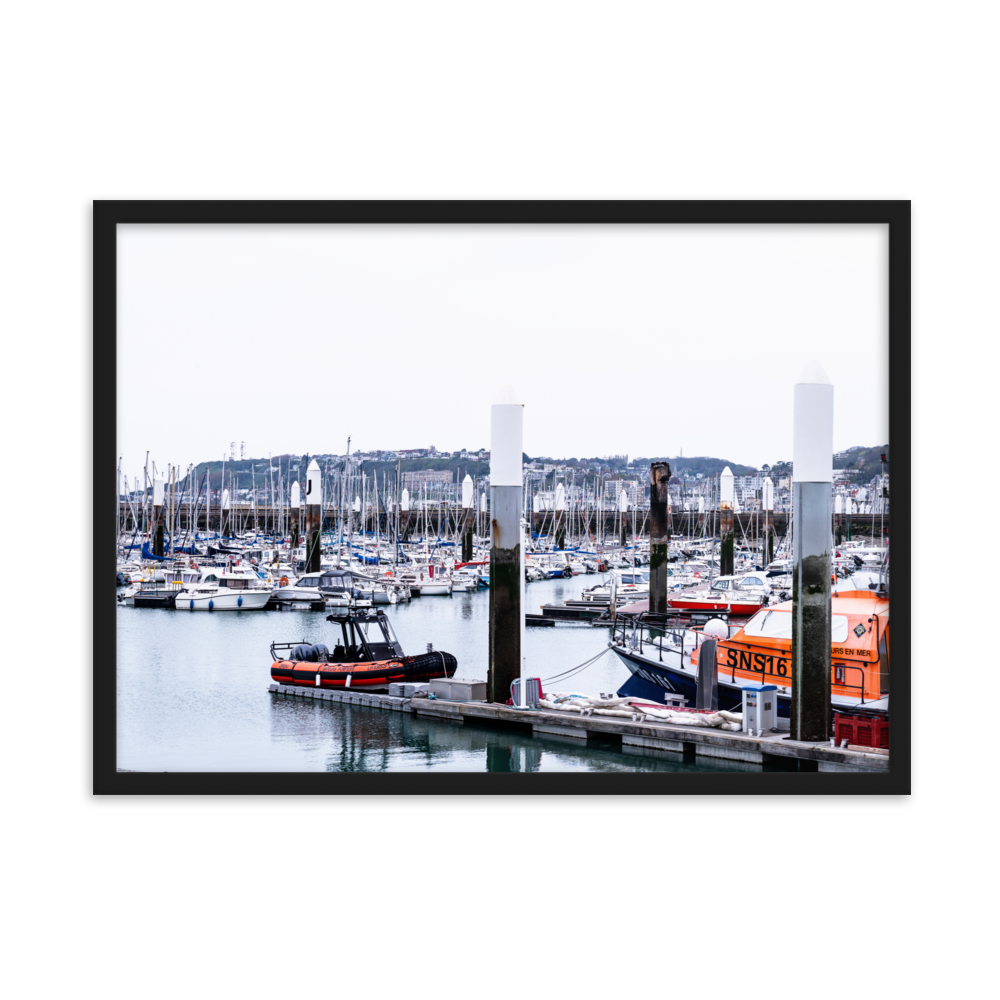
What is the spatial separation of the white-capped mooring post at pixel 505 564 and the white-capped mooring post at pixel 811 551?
2.41 m

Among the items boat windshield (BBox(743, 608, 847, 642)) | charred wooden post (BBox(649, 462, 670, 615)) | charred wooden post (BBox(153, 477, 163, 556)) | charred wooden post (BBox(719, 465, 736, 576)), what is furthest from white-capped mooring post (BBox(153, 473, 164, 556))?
boat windshield (BBox(743, 608, 847, 642))

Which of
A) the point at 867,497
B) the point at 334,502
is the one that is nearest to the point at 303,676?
the point at 867,497

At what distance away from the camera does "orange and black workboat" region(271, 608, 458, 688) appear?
41.8 ft

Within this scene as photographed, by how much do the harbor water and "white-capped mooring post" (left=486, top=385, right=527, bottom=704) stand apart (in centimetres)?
62

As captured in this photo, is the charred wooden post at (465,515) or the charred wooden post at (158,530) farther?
the charred wooden post at (465,515)

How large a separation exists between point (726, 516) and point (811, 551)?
1816 centimetres

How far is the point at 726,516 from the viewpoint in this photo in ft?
80.7

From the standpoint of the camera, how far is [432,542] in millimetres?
38250

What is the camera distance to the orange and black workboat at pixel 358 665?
502 inches

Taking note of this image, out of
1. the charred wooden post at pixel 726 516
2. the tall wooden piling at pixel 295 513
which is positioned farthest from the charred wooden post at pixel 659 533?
the tall wooden piling at pixel 295 513

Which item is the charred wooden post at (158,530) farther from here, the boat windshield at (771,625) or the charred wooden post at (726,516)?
the boat windshield at (771,625)

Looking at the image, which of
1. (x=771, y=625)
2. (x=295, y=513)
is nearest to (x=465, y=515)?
(x=295, y=513)

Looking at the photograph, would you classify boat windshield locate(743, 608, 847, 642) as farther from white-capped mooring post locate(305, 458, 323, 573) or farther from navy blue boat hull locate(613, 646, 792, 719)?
white-capped mooring post locate(305, 458, 323, 573)
